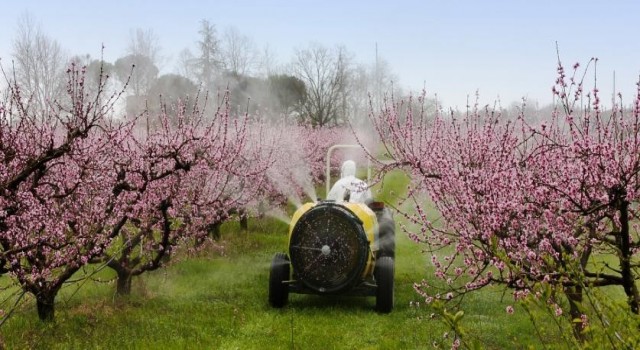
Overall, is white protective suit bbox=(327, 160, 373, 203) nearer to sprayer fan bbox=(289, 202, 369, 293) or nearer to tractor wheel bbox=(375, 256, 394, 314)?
sprayer fan bbox=(289, 202, 369, 293)

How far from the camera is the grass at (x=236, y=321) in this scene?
23.5 feet

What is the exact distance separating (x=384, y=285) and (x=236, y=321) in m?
2.16

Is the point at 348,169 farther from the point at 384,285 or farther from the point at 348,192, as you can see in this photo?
the point at 384,285

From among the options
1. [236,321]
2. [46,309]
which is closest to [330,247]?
[236,321]

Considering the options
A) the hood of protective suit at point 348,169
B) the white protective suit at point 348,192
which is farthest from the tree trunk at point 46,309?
the hood of protective suit at point 348,169

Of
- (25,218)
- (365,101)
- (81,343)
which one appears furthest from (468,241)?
(365,101)

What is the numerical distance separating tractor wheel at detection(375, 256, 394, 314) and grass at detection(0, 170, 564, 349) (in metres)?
0.14

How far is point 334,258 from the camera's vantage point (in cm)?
853

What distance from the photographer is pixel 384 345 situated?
7117 millimetres

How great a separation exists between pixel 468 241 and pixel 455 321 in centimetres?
413

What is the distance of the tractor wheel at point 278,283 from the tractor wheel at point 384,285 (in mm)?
1364

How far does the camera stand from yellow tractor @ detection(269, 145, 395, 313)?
27.8ft

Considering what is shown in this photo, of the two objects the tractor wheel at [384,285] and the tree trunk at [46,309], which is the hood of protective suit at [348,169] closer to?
the tractor wheel at [384,285]

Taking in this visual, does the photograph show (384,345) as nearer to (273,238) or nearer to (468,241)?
(468,241)
